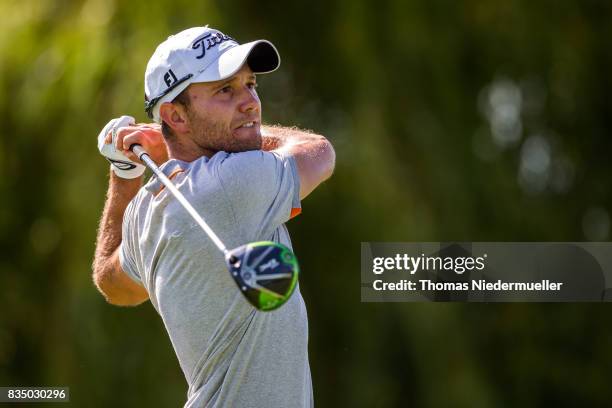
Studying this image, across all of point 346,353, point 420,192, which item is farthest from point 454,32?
point 346,353

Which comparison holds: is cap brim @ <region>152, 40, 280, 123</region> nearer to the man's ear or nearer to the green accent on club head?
the man's ear

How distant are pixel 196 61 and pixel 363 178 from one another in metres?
3.42

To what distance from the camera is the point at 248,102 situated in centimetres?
312

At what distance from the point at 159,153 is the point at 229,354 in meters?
0.62

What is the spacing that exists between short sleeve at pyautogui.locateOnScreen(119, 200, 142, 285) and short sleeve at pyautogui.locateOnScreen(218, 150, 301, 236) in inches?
14.8

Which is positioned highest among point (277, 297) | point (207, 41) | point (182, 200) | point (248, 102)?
point (207, 41)

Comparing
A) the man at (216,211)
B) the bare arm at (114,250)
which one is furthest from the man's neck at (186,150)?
the bare arm at (114,250)

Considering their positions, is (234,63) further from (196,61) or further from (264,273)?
(264,273)

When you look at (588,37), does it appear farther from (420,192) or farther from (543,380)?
(543,380)

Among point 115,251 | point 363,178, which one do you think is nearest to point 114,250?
point 115,251

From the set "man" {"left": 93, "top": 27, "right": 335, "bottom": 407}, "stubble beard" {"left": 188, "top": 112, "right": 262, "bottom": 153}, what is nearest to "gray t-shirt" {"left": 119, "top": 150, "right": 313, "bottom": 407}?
"man" {"left": 93, "top": 27, "right": 335, "bottom": 407}

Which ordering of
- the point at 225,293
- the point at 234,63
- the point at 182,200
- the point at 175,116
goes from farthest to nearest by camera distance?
the point at 175,116, the point at 234,63, the point at 225,293, the point at 182,200

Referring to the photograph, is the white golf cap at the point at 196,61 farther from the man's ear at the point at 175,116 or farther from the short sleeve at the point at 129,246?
the short sleeve at the point at 129,246

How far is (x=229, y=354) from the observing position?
292cm
